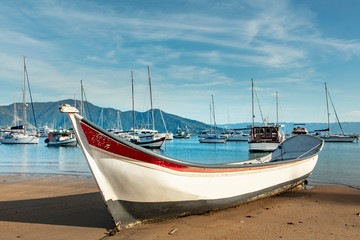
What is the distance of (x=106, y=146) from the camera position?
5504 mm

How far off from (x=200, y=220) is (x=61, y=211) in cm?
404

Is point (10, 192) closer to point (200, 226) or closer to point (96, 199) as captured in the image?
point (96, 199)

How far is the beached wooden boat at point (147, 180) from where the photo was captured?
5484mm

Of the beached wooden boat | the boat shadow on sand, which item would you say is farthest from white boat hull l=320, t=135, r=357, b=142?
the boat shadow on sand

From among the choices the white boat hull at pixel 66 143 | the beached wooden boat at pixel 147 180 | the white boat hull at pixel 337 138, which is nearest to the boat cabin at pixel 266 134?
the beached wooden boat at pixel 147 180

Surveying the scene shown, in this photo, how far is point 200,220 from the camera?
6.53 m

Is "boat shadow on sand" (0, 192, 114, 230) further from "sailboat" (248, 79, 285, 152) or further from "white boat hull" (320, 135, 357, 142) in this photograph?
"white boat hull" (320, 135, 357, 142)

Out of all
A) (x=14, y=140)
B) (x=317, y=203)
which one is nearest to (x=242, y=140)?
(x=14, y=140)

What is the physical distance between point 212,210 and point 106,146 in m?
3.51

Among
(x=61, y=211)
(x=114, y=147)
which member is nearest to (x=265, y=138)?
(x=61, y=211)

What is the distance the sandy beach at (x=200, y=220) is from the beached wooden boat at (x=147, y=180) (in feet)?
1.27

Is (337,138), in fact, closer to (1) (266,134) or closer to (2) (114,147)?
(1) (266,134)

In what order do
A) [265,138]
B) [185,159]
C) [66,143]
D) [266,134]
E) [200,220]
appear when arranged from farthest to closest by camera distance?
[66,143] → [266,134] → [265,138] → [185,159] → [200,220]

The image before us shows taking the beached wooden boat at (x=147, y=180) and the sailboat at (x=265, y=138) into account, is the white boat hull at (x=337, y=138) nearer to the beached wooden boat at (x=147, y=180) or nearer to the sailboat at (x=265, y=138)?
the sailboat at (x=265, y=138)
